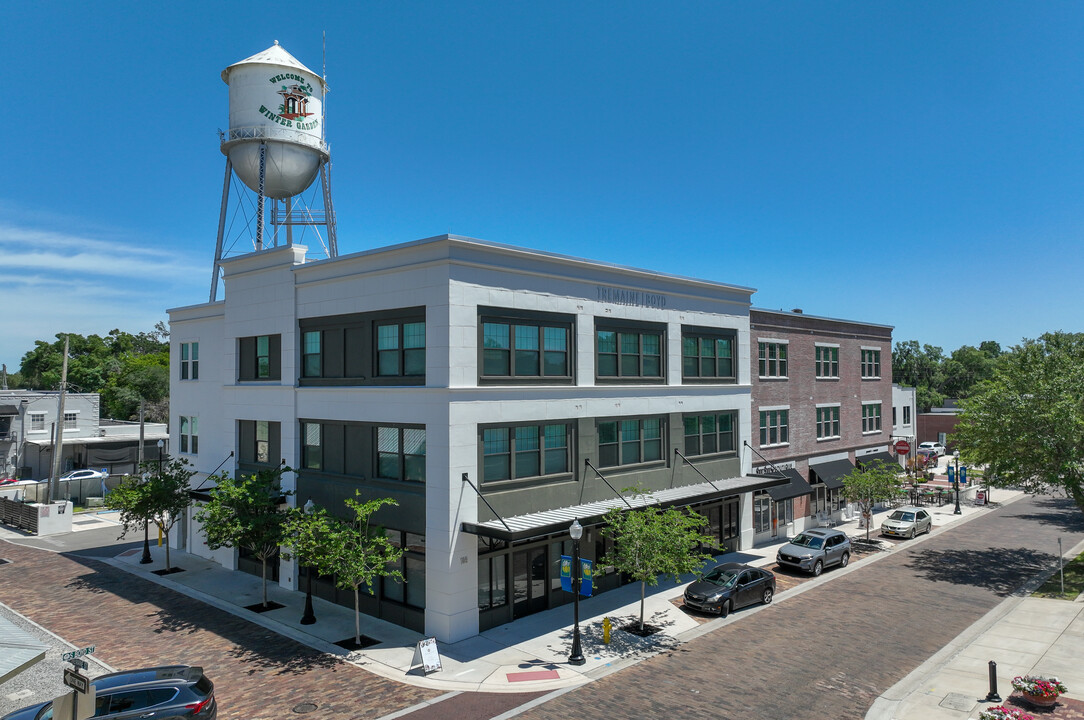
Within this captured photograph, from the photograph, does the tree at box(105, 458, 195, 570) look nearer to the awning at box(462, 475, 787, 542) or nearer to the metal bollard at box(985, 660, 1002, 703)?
the awning at box(462, 475, 787, 542)

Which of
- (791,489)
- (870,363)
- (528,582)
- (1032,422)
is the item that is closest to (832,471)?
(791,489)

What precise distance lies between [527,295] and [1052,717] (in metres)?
18.3

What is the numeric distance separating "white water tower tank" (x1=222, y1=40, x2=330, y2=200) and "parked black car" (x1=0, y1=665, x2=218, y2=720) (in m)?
24.6

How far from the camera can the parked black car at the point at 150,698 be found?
13.7m

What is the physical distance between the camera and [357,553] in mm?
19938

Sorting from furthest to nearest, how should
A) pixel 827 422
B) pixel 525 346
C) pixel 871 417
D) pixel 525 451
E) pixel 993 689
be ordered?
pixel 871 417
pixel 827 422
pixel 525 346
pixel 525 451
pixel 993 689

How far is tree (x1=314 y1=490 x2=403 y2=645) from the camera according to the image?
19641 mm

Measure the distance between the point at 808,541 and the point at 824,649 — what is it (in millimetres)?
10800

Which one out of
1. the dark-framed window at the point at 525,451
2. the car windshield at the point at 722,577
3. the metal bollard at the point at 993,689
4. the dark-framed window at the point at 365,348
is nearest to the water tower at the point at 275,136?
the dark-framed window at the point at 365,348

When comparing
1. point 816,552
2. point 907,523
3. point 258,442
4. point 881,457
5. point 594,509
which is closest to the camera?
point 594,509

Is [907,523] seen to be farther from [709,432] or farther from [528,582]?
[528,582]

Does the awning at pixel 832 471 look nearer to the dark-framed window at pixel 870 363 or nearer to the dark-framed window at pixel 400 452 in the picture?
the dark-framed window at pixel 870 363

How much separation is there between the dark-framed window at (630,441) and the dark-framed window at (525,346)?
3.18 m

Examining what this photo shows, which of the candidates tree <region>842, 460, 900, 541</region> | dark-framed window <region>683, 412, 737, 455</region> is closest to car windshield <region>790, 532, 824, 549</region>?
dark-framed window <region>683, 412, 737, 455</region>
